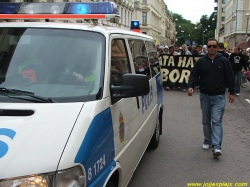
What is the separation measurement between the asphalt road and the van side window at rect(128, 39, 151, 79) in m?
1.45

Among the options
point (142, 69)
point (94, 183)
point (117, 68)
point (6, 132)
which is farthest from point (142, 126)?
point (6, 132)

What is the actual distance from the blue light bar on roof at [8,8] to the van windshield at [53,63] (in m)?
1.06

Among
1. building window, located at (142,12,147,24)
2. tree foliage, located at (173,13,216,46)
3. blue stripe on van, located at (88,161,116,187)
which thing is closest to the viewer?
blue stripe on van, located at (88,161,116,187)

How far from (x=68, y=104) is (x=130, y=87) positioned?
59cm

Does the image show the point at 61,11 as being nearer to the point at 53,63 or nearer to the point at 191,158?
the point at 53,63

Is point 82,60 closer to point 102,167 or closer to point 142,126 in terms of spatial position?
point 102,167

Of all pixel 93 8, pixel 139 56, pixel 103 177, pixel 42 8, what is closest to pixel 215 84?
pixel 139 56

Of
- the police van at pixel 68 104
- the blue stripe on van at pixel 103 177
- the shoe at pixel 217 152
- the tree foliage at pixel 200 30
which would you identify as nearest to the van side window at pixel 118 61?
the police van at pixel 68 104

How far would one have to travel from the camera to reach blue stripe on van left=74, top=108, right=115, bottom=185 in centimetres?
216

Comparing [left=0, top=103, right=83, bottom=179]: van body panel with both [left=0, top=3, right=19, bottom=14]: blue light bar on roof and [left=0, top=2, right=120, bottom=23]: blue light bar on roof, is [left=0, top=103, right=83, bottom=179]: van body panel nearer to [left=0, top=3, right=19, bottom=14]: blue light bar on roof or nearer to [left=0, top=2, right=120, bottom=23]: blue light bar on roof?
[left=0, top=2, right=120, bottom=23]: blue light bar on roof

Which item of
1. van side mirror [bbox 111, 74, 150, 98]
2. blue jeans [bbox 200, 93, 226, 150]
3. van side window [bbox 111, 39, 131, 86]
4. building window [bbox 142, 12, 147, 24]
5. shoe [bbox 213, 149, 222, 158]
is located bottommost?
shoe [bbox 213, 149, 222, 158]

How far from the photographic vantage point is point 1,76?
2.88 m

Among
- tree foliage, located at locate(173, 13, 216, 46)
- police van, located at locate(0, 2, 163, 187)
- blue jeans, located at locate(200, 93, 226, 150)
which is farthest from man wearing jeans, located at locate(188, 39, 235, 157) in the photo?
tree foliage, located at locate(173, 13, 216, 46)

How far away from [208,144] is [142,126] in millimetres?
2116
